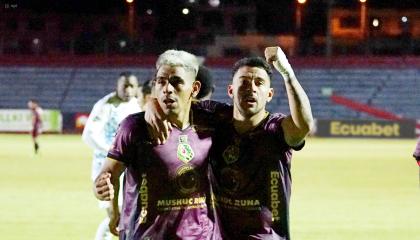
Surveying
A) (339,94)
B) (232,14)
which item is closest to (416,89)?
(339,94)

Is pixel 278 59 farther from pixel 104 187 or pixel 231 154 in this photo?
pixel 104 187

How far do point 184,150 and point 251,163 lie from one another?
20.5 inches

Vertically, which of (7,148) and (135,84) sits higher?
(135,84)

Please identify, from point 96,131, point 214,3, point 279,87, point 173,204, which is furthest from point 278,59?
point 214,3

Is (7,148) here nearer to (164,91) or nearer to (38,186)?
(38,186)

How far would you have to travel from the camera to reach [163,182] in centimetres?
454

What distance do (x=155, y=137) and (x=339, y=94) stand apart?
4365 cm

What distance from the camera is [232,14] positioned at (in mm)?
65250

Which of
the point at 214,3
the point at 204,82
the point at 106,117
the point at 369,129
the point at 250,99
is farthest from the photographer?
the point at 214,3

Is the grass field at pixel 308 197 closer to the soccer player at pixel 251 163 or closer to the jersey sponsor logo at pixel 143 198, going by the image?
the soccer player at pixel 251 163

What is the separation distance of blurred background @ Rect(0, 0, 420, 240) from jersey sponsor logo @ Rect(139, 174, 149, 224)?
21.6 ft

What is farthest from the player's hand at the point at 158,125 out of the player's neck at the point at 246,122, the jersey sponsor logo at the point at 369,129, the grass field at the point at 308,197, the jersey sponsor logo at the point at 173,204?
the jersey sponsor logo at the point at 369,129

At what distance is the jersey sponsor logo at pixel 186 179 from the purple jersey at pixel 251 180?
0.31 meters

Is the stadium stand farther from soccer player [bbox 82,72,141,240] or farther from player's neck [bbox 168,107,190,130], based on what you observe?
player's neck [bbox 168,107,190,130]
